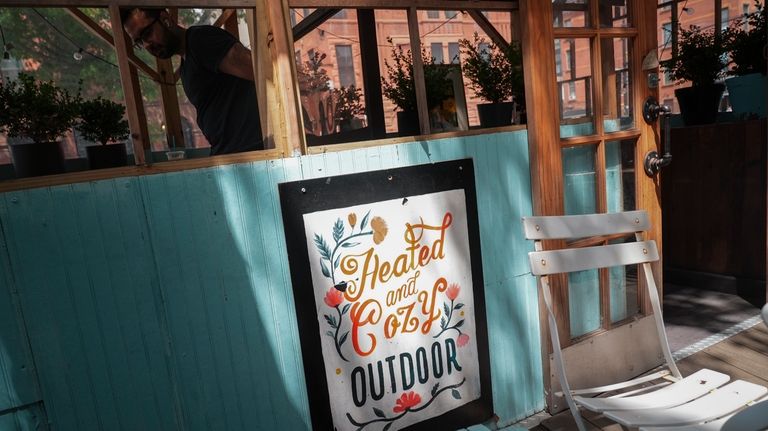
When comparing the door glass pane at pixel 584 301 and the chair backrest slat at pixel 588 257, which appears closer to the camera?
the chair backrest slat at pixel 588 257

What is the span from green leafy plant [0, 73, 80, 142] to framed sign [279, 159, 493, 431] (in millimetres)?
746

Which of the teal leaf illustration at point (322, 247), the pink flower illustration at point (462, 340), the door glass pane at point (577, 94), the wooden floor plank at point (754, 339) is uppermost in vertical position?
the door glass pane at point (577, 94)

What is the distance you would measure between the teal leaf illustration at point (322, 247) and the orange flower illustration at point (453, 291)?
1.75 feet

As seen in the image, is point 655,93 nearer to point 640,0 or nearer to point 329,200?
point 640,0

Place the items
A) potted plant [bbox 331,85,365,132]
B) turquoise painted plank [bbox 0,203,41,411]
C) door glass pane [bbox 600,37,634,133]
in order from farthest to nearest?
1. potted plant [bbox 331,85,365,132]
2. door glass pane [bbox 600,37,634,133]
3. turquoise painted plank [bbox 0,203,41,411]

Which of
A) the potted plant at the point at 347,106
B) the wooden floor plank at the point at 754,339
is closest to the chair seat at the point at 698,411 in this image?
the wooden floor plank at the point at 754,339

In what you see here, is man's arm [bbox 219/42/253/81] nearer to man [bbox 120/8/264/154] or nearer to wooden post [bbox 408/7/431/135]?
man [bbox 120/8/264/154]

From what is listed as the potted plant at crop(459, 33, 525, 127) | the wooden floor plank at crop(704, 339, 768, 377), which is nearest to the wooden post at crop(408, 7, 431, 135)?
the potted plant at crop(459, 33, 525, 127)

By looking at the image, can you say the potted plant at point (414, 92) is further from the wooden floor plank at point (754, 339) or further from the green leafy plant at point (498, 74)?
the wooden floor plank at point (754, 339)

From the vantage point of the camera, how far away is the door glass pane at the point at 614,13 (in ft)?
7.22

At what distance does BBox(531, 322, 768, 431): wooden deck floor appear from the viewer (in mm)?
2135

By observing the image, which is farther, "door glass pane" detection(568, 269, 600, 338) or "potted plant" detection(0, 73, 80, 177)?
"door glass pane" detection(568, 269, 600, 338)

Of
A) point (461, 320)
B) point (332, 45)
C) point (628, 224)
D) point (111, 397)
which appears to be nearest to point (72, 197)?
point (111, 397)

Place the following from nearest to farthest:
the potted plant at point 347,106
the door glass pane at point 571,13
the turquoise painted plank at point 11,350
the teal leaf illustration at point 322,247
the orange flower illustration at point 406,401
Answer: the turquoise painted plank at point 11,350 → the teal leaf illustration at point 322,247 → the orange flower illustration at point 406,401 → the door glass pane at point 571,13 → the potted plant at point 347,106
